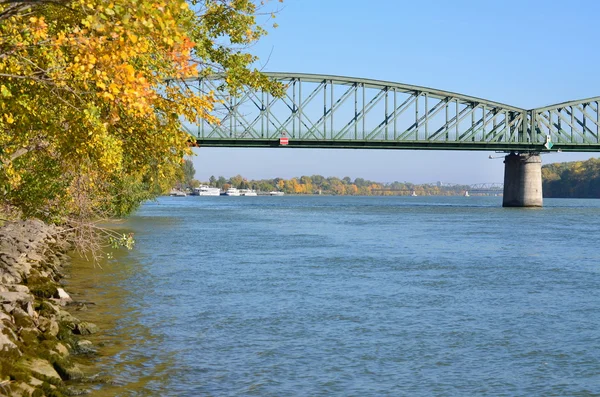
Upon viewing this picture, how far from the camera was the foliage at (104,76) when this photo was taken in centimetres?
1168

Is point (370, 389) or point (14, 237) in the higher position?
point (14, 237)

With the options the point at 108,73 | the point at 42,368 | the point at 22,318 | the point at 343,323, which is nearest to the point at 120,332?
the point at 22,318

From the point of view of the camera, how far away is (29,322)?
19281 millimetres

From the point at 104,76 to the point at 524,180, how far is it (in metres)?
133

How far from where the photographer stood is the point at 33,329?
62.0 ft

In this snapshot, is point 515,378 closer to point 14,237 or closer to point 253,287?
point 253,287

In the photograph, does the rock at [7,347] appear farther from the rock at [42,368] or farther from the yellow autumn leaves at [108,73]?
the yellow autumn leaves at [108,73]

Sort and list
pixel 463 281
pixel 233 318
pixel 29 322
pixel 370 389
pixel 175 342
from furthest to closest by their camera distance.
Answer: pixel 463 281
pixel 233 318
pixel 175 342
pixel 29 322
pixel 370 389

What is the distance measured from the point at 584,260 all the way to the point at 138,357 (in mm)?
31253

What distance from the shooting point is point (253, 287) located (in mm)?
32281

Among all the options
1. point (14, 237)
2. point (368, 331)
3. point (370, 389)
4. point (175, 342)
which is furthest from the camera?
point (14, 237)

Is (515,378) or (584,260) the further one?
(584,260)

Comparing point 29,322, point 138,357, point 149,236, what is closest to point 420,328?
point 138,357

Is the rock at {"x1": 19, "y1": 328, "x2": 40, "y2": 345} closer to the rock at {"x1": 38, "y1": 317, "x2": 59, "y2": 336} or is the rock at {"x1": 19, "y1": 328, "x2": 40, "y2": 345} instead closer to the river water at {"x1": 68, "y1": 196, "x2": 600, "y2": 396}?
the rock at {"x1": 38, "y1": 317, "x2": 59, "y2": 336}
